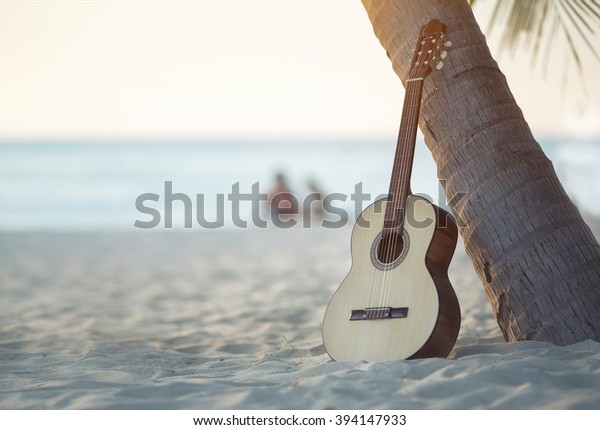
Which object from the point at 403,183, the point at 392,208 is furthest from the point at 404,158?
the point at 392,208

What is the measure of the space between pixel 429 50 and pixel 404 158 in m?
0.50

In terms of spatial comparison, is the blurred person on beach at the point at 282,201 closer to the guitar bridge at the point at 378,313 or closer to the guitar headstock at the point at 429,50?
the guitar headstock at the point at 429,50

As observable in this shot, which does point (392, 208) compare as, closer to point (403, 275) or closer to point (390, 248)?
point (390, 248)

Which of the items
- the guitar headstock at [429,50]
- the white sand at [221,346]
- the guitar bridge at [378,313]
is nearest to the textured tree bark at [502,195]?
the guitar headstock at [429,50]

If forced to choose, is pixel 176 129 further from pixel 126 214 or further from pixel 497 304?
pixel 497 304

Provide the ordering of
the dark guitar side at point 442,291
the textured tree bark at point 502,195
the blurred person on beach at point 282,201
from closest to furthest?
the dark guitar side at point 442,291 < the textured tree bark at point 502,195 < the blurred person on beach at point 282,201

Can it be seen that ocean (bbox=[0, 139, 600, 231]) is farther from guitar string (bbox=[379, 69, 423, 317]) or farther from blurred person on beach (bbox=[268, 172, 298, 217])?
guitar string (bbox=[379, 69, 423, 317])

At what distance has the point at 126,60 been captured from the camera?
22.1 m

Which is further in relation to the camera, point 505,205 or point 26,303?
point 26,303

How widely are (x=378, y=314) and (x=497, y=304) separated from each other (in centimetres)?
57

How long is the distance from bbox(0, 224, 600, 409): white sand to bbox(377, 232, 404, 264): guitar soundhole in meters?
0.51

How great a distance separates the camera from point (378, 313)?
10.2ft

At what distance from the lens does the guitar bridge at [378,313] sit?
10.1 feet
